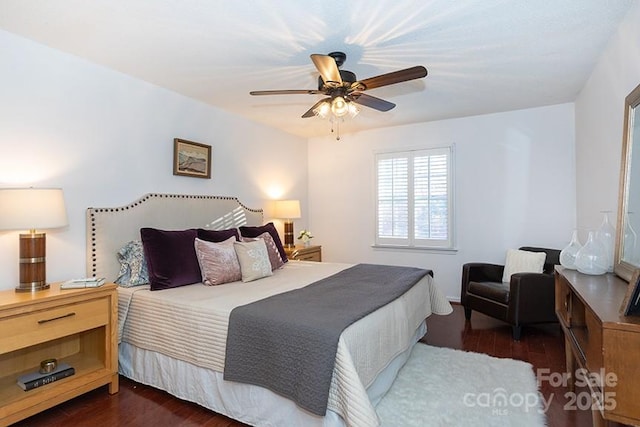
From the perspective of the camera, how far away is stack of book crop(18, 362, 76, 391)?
2.16 metres

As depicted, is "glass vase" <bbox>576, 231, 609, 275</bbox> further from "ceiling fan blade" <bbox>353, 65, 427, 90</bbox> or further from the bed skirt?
"ceiling fan blade" <bbox>353, 65, 427, 90</bbox>

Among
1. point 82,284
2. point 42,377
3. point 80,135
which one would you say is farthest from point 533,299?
point 80,135

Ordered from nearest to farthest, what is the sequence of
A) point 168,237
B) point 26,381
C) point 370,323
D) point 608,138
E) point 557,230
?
point 370,323, point 26,381, point 608,138, point 168,237, point 557,230

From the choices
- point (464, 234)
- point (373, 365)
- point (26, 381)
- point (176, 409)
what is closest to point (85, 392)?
point (26, 381)

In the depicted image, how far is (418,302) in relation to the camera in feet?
9.62

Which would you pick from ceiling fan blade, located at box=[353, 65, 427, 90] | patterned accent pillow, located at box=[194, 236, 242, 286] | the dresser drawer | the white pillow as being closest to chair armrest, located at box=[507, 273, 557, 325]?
the white pillow

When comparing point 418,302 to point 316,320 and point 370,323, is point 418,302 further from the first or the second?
point 316,320

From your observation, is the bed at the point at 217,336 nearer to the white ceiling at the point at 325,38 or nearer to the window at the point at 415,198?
the white ceiling at the point at 325,38

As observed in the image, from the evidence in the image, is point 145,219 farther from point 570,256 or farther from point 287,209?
point 570,256

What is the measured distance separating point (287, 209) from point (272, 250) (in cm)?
125

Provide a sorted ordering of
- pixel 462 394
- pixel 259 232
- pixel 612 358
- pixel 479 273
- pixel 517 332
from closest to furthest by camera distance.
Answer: pixel 612 358, pixel 462 394, pixel 517 332, pixel 259 232, pixel 479 273

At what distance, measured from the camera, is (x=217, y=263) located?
9.71 ft

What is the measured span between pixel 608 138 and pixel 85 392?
167 inches

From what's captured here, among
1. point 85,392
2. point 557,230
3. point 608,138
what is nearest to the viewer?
point 85,392
